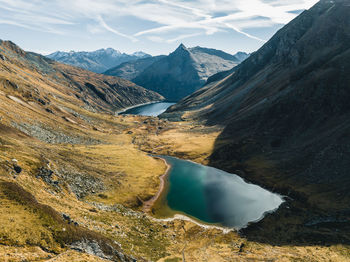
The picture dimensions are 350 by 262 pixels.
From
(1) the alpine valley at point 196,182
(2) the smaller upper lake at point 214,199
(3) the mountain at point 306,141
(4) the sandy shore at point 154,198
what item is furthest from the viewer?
(4) the sandy shore at point 154,198

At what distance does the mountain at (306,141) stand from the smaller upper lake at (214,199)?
621 centimetres

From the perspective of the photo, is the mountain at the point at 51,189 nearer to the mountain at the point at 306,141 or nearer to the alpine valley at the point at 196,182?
the alpine valley at the point at 196,182

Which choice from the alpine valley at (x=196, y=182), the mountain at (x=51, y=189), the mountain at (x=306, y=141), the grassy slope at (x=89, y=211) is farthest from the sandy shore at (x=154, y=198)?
the mountain at (x=306, y=141)

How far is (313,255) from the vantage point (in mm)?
58906

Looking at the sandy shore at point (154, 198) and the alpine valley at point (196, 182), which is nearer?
the alpine valley at point (196, 182)

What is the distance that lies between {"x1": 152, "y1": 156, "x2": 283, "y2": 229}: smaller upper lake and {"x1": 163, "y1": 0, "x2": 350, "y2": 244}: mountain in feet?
20.4

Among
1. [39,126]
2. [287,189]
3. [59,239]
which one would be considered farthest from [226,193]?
[39,126]

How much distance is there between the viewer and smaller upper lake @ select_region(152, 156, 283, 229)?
84312 millimetres

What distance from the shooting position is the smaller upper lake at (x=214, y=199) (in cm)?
8431

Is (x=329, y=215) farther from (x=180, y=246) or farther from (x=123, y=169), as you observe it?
(x=123, y=169)

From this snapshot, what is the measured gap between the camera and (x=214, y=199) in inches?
3836

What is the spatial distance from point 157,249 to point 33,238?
30.4m

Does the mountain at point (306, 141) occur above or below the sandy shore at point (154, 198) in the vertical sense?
above

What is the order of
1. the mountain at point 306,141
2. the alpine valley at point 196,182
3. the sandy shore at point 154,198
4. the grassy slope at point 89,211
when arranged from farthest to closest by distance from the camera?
the sandy shore at point 154,198 → the mountain at point 306,141 → the alpine valley at point 196,182 → the grassy slope at point 89,211
